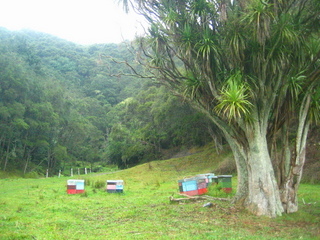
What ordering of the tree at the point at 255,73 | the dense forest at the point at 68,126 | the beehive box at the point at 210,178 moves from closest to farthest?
the tree at the point at 255,73
the beehive box at the point at 210,178
the dense forest at the point at 68,126

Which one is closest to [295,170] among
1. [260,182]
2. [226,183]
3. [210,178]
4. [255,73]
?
[260,182]

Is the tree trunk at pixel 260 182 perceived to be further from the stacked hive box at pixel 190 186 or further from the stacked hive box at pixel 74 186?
the stacked hive box at pixel 74 186

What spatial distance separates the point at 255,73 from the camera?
388 inches

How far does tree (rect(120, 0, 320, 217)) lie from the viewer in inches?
354

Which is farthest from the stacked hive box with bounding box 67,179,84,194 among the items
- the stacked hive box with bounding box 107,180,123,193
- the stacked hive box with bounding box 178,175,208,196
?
the stacked hive box with bounding box 178,175,208,196

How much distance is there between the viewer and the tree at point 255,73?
8992 mm

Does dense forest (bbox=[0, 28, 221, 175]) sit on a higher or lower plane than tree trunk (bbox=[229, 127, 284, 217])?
higher

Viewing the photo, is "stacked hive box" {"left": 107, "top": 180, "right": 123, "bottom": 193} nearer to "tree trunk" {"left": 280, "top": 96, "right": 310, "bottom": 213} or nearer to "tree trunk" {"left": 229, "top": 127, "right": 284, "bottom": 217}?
"tree trunk" {"left": 229, "top": 127, "right": 284, "bottom": 217}

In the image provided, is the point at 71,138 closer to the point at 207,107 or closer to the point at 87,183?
the point at 87,183

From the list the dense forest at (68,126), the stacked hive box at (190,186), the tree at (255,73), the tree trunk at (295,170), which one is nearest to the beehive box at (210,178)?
the stacked hive box at (190,186)

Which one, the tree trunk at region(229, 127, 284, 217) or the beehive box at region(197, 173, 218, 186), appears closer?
the tree trunk at region(229, 127, 284, 217)

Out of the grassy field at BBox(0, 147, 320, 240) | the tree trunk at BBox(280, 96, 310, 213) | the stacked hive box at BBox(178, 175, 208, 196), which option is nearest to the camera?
the grassy field at BBox(0, 147, 320, 240)

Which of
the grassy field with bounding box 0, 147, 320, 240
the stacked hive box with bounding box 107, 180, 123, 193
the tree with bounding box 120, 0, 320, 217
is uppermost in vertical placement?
the tree with bounding box 120, 0, 320, 217

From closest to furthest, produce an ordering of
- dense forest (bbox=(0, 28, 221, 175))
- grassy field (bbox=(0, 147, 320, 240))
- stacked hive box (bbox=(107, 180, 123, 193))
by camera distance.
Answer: grassy field (bbox=(0, 147, 320, 240)) → stacked hive box (bbox=(107, 180, 123, 193)) → dense forest (bbox=(0, 28, 221, 175))
